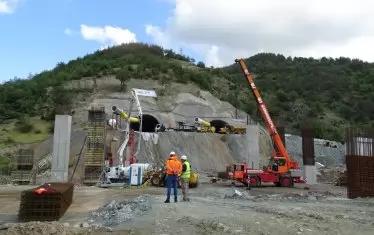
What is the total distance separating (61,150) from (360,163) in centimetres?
1987

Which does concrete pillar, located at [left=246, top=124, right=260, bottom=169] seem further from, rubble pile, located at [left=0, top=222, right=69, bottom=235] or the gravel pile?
rubble pile, located at [left=0, top=222, right=69, bottom=235]

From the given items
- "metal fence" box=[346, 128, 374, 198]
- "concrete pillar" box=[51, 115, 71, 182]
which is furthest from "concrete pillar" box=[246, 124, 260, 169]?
"metal fence" box=[346, 128, 374, 198]

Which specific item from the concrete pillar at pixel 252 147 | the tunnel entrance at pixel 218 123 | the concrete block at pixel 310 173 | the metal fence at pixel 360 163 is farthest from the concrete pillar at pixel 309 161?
the tunnel entrance at pixel 218 123

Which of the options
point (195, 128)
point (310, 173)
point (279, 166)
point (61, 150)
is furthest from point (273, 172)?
point (195, 128)

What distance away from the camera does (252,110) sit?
219 ft

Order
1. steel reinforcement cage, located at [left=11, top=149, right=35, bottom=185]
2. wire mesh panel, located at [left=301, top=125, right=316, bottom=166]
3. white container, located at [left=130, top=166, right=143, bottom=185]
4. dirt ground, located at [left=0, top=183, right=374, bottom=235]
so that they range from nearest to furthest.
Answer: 1. dirt ground, located at [left=0, top=183, right=374, bottom=235]
2. white container, located at [left=130, top=166, right=143, bottom=185]
3. steel reinforcement cage, located at [left=11, top=149, right=35, bottom=185]
4. wire mesh panel, located at [left=301, top=125, right=316, bottom=166]

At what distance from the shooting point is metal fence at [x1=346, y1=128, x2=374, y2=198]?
68.2ft

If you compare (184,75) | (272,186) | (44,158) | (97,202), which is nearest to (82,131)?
(44,158)

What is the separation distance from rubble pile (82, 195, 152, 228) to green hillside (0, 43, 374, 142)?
116ft

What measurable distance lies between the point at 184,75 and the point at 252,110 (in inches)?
432

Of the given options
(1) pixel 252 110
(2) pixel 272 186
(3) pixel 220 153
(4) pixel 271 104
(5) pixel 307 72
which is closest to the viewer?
(2) pixel 272 186

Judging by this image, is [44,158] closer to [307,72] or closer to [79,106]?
[79,106]

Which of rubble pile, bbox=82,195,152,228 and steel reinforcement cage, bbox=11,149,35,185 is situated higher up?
steel reinforcement cage, bbox=11,149,35,185

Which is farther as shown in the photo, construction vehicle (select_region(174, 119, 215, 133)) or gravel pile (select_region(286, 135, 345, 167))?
gravel pile (select_region(286, 135, 345, 167))
